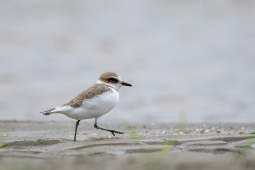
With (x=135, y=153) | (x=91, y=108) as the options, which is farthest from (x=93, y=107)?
(x=135, y=153)

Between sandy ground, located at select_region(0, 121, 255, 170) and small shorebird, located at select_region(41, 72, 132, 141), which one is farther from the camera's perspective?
small shorebird, located at select_region(41, 72, 132, 141)

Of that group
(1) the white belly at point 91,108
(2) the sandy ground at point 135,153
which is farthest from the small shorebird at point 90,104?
(2) the sandy ground at point 135,153

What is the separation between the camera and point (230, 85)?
11.1 m

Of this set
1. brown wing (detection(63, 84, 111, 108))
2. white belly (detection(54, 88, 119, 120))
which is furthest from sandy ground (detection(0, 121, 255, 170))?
brown wing (detection(63, 84, 111, 108))

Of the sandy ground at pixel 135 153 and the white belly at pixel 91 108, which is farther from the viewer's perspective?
the white belly at pixel 91 108

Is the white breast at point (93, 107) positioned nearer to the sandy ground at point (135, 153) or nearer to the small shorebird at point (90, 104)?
the small shorebird at point (90, 104)

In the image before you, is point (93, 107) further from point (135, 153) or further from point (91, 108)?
point (135, 153)

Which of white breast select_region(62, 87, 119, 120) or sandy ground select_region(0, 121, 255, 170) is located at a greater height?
white breast select_region(62, 87, 119, 120)

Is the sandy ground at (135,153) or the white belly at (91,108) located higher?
the white belly at (91,108)

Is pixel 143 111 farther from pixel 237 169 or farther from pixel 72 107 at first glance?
pixel 237 169

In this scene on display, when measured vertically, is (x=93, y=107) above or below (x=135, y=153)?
above

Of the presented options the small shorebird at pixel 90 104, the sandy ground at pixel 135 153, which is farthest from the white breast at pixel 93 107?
the sandy ground at pixel 135 153

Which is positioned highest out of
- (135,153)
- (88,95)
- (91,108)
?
(88,95)

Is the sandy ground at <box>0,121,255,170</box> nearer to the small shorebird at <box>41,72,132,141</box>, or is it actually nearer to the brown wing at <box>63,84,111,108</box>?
the small shorebird at <box>41,72,132,141</box>
